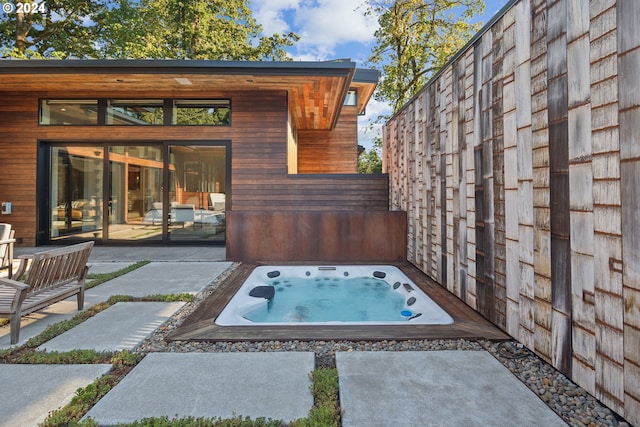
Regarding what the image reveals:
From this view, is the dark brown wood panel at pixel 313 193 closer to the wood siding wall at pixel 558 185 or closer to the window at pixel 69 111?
the wood siding wall at pixel 558 185

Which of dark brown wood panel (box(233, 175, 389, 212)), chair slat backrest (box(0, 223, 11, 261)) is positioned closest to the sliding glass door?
dark brown wood panel (box(233, 175, 389, 212))

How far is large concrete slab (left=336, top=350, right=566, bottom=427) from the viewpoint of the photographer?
1.48 meters

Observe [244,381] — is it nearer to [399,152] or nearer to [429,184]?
[429,184]

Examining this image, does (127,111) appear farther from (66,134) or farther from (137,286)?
(137,286)

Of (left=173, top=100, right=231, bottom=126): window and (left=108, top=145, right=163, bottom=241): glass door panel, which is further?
(left=108, top=145, right=163, bottom=241): glass door panel

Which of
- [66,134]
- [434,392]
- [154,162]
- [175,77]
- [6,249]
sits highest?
[175,77]

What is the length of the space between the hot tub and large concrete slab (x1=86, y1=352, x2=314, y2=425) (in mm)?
626

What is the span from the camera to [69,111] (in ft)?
21.3

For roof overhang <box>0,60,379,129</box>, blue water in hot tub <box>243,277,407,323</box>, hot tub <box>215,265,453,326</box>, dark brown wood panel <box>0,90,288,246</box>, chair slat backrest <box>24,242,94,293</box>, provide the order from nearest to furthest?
1. chair slat backrest <box>24,242,94,293</box>
2. hot tub <box>215,265,453,326</box>
3. blue water in hot tub <box>243,277,407,323</box>
4. roof overhang <box>0,60,379,129</box>
5. dark brown wood panel <box>0,90,288,246</box>

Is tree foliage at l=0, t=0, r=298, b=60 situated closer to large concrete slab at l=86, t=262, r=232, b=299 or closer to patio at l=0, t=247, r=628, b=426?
large concrete slab at l=86, t=262, r=232, b=299

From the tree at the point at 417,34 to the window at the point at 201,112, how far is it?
7.98 meters

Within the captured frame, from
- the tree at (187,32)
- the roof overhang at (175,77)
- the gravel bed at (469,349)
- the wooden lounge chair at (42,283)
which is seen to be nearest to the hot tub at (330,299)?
the gravel bed at (469,349)

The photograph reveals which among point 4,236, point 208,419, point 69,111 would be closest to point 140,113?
point 69,111

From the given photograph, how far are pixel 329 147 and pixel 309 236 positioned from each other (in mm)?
5341
